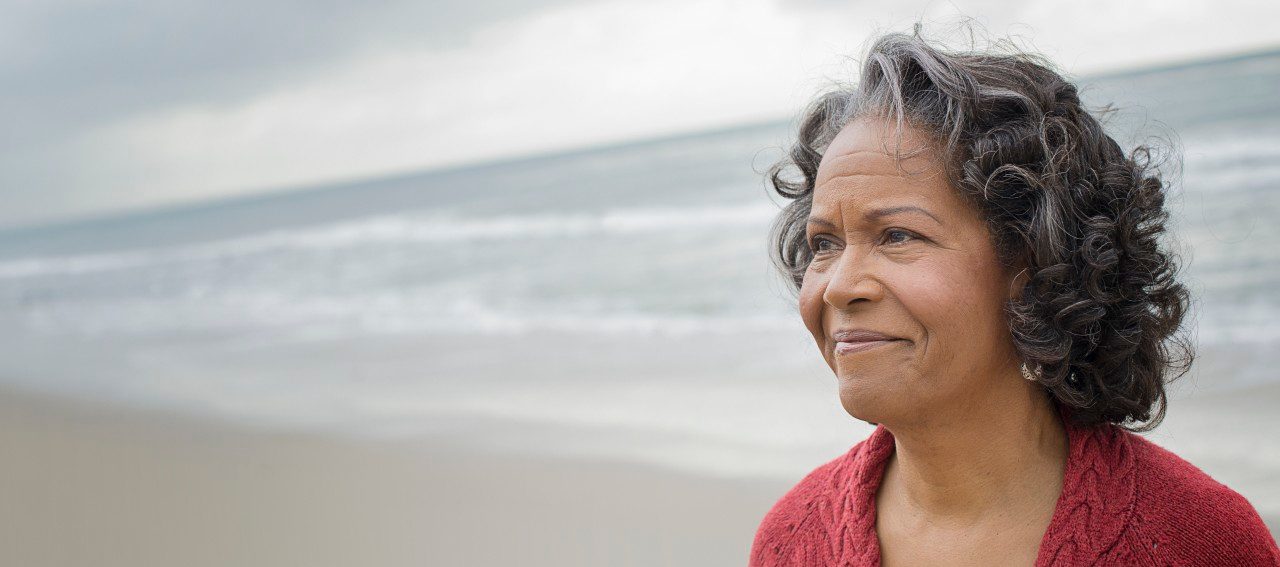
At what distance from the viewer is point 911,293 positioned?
157 cm

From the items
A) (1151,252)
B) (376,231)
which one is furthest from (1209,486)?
(376,231)

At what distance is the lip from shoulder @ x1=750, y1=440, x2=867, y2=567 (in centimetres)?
38

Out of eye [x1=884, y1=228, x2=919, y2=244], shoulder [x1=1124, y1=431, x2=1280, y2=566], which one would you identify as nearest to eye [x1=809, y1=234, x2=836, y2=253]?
eye [x1=884, y1=228, x2=919, y2=244]

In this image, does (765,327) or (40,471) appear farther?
(765,327)

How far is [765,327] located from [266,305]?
856 centimetres

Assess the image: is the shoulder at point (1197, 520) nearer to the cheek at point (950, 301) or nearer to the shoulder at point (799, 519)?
the cheek at point (950, 301)

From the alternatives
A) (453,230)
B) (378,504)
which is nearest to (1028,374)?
(378,504)

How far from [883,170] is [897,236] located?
10 cm

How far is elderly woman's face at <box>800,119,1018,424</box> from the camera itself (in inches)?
62.1

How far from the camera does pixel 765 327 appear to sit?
9.19m

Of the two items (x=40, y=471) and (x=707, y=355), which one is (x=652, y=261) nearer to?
(x=707, y=355)

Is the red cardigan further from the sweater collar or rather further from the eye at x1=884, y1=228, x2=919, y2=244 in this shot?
the eye at x1=884, y1=228, x2=919, y2=244

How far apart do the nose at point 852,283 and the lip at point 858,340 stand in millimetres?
46

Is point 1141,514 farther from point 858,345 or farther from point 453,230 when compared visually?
point 453,230
